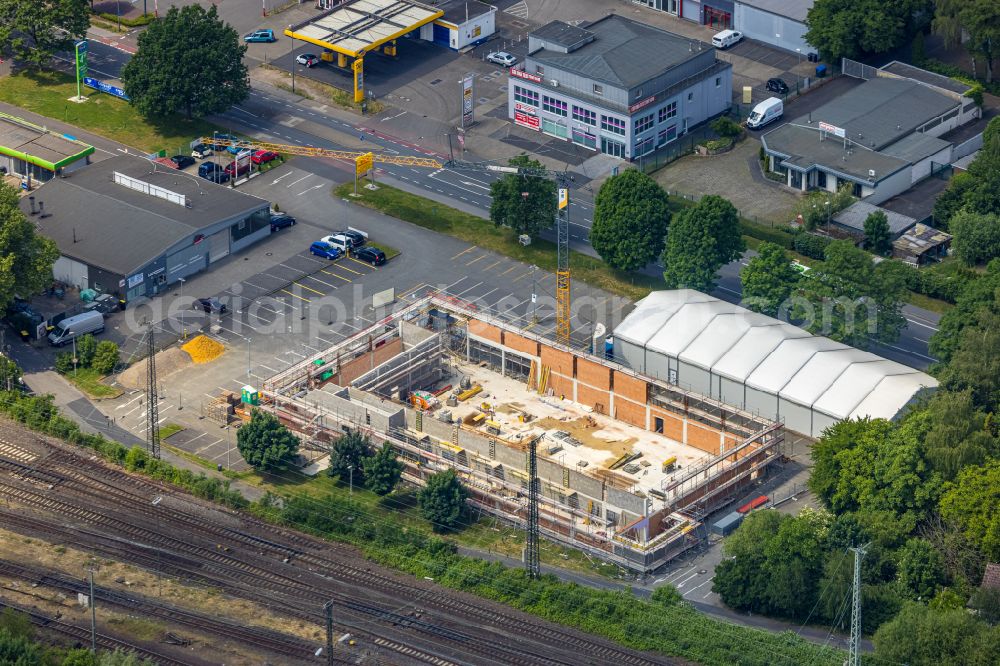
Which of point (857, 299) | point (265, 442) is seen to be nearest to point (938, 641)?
point (857, 299)

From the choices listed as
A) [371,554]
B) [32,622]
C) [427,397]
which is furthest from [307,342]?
[32,622]

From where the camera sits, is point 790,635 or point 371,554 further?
point 371,554

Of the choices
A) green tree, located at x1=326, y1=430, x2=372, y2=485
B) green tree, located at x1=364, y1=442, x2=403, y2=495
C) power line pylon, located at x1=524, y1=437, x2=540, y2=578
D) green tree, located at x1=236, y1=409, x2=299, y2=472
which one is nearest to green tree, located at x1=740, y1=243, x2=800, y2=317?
power line pylon, located at x1=524, y1=437, x2=540, y2=578

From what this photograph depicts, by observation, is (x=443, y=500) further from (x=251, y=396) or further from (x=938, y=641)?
(x=938, y=641)

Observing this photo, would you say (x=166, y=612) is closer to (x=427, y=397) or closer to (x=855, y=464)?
(x=427, y=397)

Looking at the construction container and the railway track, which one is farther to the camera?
the construction container

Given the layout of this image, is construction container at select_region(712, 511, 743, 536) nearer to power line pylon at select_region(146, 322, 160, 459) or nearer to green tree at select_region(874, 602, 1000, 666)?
green tree at select_region(874, 602, 1000, 666)
